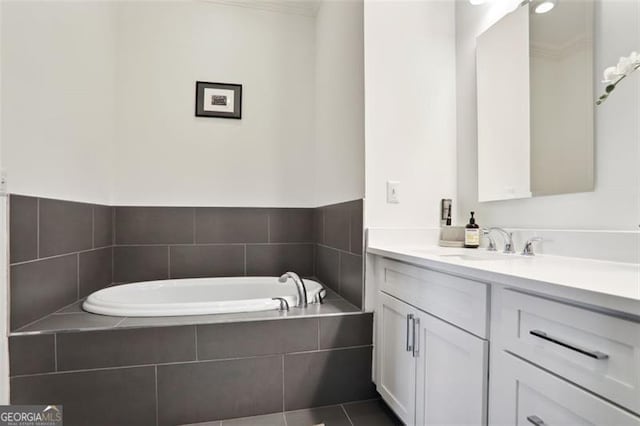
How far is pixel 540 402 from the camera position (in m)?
0.77

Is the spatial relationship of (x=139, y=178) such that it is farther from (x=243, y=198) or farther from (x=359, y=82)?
(x=359, y=82)

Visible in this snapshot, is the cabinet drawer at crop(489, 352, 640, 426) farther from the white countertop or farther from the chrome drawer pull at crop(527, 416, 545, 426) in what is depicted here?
the white countertop

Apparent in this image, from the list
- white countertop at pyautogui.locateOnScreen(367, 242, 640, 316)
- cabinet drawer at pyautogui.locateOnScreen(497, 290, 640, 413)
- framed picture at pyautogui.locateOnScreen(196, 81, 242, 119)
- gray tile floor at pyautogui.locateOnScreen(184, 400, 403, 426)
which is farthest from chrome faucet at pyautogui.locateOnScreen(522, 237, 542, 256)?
framed picture at pyautogui.locateOnScreen(196, 81, 242, 119)

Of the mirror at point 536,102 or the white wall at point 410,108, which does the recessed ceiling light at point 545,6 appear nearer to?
the mirror at point 536,102

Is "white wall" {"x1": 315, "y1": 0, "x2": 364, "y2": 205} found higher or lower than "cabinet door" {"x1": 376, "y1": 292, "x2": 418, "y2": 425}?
higher

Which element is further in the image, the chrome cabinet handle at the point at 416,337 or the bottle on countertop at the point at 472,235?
the bottle on countertop at the point at 472,235

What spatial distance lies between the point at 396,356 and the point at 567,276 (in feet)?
2.88

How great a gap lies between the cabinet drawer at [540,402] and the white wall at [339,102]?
42.2 inches

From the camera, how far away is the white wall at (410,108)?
69.0 inches

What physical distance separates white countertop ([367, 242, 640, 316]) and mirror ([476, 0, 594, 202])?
32cm

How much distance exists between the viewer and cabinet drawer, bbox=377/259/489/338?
99 cm

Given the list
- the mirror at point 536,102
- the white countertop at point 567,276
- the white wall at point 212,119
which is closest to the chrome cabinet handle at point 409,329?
the white countertop at point 567,276

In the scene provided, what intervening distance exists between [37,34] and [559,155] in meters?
2.41

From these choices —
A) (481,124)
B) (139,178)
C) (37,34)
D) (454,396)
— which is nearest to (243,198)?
(139,178)
